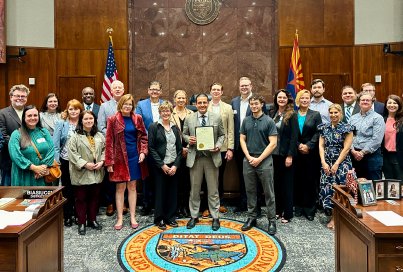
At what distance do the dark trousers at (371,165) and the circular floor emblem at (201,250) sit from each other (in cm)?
171

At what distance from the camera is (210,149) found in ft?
14.5

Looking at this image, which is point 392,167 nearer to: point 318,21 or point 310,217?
point 310,217

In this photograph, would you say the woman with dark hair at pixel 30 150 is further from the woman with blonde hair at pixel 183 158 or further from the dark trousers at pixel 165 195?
the woman with blonde hair at pixel 183 158

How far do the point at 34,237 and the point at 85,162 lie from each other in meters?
1.93

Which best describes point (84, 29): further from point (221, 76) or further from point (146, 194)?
point (146, 194)

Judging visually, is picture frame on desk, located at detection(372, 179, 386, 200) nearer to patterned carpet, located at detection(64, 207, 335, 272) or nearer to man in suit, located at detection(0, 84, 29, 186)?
patterned carpet, located at detection(64, 207, 335, 272)

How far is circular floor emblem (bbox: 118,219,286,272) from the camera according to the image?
11.3 ft

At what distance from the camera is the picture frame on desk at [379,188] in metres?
3.03

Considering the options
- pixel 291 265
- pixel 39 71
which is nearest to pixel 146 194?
pixel 291 265

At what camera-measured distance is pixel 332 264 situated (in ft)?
11.4

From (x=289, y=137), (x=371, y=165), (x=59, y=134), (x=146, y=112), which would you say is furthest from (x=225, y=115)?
(x=59, y=134)

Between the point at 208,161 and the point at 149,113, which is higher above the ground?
the point at 149,113

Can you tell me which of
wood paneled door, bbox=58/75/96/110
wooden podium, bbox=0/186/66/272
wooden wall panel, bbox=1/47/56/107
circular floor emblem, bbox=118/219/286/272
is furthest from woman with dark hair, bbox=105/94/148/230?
wooden wall panel, bbox=1/47/56/107

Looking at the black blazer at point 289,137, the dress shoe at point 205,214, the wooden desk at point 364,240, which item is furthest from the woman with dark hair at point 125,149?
the wooden desk at point 364,240
